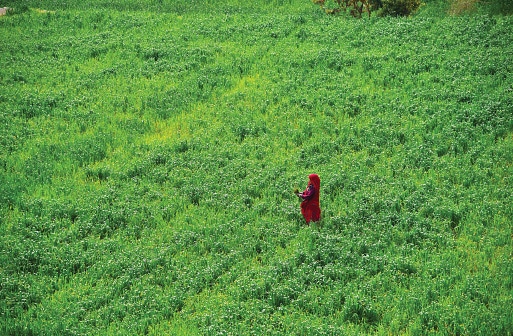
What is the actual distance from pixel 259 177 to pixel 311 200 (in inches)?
84.8

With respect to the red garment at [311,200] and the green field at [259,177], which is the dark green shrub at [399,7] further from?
the red garment at [311,200]

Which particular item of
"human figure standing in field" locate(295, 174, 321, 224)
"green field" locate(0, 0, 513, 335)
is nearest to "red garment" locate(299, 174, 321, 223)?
"human figure standing in field" locate(295, 174, 321, 224)

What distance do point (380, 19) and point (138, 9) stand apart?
10.4m

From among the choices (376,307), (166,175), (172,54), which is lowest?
(376,307)

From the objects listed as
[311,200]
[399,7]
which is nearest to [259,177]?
[311,200]

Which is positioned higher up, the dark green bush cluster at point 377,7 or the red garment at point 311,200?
the dark green bush cluster at point 377,7

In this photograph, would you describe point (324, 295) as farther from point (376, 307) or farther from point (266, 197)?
point (266, 197)

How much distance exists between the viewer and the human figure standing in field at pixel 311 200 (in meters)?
12.6

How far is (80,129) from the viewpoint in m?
17.5

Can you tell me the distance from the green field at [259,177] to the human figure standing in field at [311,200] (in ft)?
0.89

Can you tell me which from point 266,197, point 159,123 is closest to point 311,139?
point 266,197

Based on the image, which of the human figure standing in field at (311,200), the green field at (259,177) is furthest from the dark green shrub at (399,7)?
the human figure standing in field at (311,200)

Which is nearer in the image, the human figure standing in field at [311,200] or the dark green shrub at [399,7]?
the human figure standing in field at [311,200]

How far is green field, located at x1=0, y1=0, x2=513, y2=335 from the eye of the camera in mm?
10914
